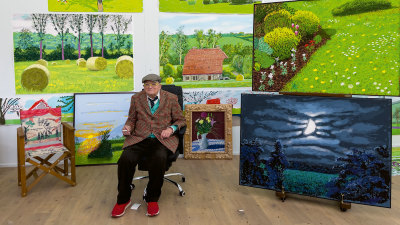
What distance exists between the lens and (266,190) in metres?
3.44

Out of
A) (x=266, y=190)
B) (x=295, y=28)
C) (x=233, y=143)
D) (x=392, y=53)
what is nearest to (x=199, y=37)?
(x=233, y=143)

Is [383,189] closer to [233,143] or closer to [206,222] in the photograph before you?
[206,222]

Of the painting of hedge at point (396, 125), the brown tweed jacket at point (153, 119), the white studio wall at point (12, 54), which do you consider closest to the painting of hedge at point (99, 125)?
the white studio wall at point (12, 54)

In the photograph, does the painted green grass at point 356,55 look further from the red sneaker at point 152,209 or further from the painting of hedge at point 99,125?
the painting of hedge at point 99,125

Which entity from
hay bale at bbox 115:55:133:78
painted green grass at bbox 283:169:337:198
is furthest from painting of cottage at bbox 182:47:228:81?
painted green grass at bbox 283:169:337:198

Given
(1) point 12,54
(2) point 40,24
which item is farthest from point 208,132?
(1) point 12,54

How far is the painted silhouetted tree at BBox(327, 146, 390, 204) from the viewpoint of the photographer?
9.00ft

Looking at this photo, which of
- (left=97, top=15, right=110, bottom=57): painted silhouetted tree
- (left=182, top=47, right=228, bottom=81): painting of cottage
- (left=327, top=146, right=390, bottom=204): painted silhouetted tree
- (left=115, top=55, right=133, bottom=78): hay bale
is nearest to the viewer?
(left=327, top=146, right=390, bottom=204): painted silhouetted tree

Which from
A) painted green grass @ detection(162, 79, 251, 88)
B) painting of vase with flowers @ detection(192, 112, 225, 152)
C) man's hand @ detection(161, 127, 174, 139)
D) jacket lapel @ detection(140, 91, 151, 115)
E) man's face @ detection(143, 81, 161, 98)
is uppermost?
painted green grass @ detection(162, 79, 251, 88)

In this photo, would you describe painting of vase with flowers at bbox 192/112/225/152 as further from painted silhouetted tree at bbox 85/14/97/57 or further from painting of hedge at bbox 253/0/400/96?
painted silhouetted tree at bbox 85/14/97/57

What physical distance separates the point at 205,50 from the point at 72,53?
1688mm

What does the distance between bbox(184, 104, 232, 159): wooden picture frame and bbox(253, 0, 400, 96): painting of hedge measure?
1.44m

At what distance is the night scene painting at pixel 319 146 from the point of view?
2744 mm

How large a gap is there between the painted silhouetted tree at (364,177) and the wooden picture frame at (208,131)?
1875mm
